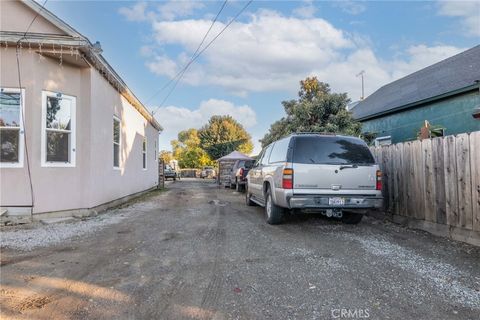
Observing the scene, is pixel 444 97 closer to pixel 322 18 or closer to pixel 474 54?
pixel 474 54

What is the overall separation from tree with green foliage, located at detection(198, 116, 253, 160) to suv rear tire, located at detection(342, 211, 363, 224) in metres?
41.4

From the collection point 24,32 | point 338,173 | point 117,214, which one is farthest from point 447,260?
point 24,32

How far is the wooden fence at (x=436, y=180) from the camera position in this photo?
5.31 m

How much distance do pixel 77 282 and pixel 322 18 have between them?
10529mm

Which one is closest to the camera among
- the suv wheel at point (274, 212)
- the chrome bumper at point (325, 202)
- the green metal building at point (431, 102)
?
the chrome bumper at point (325, 202)

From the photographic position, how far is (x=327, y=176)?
20.0 feet

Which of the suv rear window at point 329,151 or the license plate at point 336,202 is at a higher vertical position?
the suv rear window at point 329,151

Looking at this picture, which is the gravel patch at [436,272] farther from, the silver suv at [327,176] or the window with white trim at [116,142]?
the window with white trim at [116,142]

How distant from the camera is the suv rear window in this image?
6.21 m

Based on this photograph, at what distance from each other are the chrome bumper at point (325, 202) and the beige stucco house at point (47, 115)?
5097 mm

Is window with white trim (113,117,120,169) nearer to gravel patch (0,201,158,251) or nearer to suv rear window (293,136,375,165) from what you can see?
gravel patch (0,201,158,251)

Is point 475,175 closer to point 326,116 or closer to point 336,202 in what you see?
point 336,202

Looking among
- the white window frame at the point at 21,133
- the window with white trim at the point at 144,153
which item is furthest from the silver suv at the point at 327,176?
the window with white trim at the point at 144,153

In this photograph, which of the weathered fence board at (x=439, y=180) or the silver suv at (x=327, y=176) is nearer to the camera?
the weathered fence board at (x=439, y=180)
